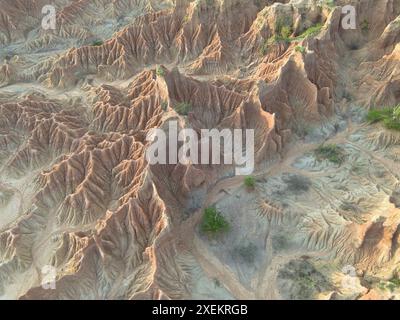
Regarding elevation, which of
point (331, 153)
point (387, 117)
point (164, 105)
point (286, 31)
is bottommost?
point (331, 153)

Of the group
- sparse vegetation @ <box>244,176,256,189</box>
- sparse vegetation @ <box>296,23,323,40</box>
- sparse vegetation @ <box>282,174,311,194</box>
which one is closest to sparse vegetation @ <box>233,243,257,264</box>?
sparse vegetation @ <box>244,176,256,189</box>

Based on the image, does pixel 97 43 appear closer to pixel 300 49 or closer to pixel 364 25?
pixel 300 49

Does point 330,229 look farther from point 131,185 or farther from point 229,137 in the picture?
point 131,185

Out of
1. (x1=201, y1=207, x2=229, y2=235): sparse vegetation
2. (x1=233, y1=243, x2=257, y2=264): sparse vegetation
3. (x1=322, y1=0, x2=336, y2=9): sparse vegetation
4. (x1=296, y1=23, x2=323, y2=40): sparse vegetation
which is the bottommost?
(x1=233, y1=243, x2=257, y2=264): sparse vegetation

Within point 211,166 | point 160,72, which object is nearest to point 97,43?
point 160,72

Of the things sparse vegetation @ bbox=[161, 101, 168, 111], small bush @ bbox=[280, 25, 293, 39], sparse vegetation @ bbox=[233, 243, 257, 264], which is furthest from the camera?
A: small bush @ bbox=[280, 25, 293, 39]

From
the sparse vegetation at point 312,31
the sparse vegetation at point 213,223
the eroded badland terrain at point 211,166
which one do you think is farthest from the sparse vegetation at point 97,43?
the sparse vegetation at point 213,223

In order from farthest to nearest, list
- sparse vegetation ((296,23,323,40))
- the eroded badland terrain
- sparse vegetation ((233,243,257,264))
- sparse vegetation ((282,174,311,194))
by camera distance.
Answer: sparse vegetation ((296,23,323,40)) < sparse vegetation ((282,174,311,194)) < sparse vegetation ((233,243,257,264)) < the eroded badland terrain

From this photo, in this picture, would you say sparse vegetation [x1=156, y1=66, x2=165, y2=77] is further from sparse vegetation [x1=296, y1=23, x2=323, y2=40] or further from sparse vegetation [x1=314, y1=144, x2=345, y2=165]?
sparse vegetation [x1=314, y1=144, x2=345, y2=165]
